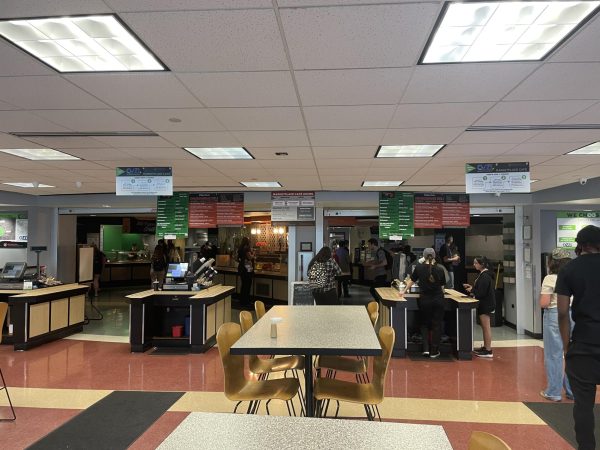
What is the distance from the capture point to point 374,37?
2123mm

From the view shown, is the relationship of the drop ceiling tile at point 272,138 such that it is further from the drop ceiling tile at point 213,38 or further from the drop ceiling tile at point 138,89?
the drop ceiling tile at point 213,38

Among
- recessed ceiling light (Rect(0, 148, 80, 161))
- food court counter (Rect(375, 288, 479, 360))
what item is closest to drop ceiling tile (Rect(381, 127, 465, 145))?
food court counter (Rect(375, 288, 479, 360))

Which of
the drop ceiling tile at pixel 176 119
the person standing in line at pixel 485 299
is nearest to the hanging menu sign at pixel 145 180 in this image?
the drop ceiling tile at pixel 176 119

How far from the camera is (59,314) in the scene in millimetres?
7043

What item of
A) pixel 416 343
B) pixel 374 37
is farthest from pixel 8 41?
pixel 416 343

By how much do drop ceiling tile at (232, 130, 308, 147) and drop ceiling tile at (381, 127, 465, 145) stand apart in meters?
0.85

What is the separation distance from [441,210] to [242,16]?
259 inches

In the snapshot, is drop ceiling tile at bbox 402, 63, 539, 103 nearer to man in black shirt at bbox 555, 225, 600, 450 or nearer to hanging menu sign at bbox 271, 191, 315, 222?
man in black shirt at bbox 555, 225, 600, 450

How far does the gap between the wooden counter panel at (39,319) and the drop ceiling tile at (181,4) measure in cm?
608

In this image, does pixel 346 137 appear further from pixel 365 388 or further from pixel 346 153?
pixel 365 388

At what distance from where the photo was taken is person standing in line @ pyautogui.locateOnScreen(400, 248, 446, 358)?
5.81 metres

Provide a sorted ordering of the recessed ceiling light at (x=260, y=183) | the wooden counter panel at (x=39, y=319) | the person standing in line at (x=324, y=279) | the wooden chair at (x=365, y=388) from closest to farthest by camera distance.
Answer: the wooden chair at (x=365, y=388)
the wooden counter panel at (x=39, y=319)
the person standing in line at (x=324, y=279)
the recessed ceiling light at (x=260, y=183)

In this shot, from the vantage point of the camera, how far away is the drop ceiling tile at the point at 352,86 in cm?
257

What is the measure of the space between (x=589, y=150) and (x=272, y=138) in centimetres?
353
